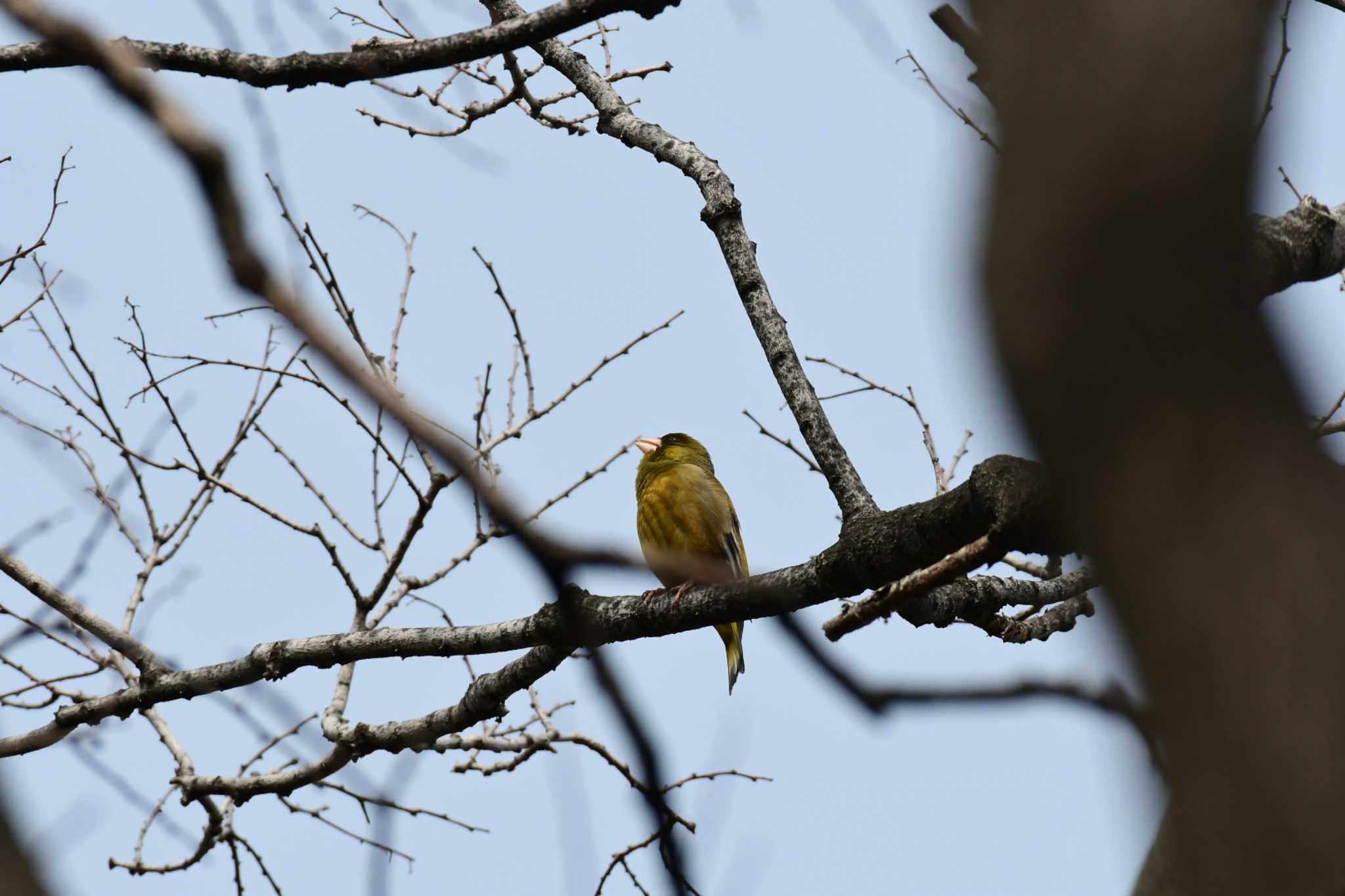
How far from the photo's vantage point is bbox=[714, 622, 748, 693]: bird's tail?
620 centimetres

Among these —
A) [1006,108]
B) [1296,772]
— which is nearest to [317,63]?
[1006,108]

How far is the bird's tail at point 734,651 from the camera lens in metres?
6.20

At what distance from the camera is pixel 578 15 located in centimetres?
271

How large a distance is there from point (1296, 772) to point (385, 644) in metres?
3.14

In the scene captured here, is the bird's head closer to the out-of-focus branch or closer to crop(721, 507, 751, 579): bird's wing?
crop(721, 507, 751, 579): bird's wing

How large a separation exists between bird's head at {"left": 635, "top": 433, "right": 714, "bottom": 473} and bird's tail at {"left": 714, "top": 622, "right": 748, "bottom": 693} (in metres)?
1.00

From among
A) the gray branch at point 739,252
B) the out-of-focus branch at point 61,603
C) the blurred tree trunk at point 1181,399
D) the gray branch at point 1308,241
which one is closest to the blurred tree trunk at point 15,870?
the blurred tree trunk at point 1181,399

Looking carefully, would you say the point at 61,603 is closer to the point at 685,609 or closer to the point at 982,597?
the point at 685,609

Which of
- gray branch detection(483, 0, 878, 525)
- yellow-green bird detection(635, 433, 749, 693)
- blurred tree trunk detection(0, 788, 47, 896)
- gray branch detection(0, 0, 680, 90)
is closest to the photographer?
blurred tree trunk detection(0, 788, 47, 896)

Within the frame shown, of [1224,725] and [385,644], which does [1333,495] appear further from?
[385,644]

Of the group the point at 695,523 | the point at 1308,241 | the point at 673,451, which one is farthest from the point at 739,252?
the point at 673,451

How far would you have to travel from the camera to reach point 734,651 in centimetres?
623

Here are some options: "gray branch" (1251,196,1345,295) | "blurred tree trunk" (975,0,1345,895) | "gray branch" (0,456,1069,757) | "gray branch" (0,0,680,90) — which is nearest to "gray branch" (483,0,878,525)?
"gray branch" (0,456,1069,757)

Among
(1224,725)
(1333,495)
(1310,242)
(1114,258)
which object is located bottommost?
(1224,725)
